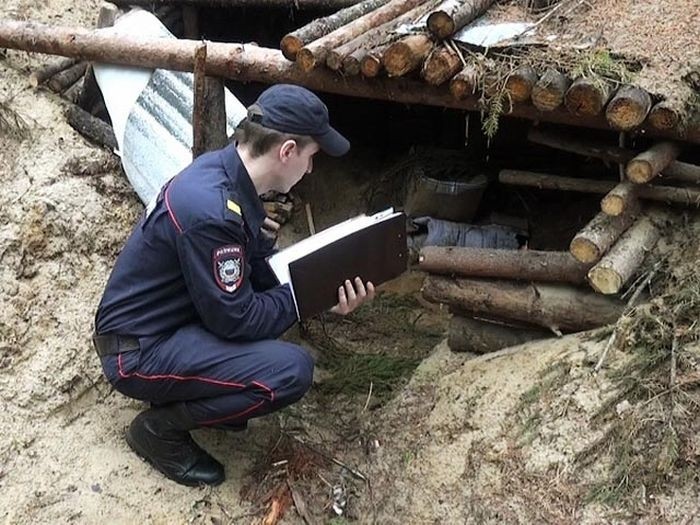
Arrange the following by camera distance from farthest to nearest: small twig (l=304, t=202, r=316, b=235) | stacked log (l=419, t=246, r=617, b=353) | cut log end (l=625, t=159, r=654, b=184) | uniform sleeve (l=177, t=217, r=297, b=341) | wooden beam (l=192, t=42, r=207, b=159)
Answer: small twig (l=304, t=202, r=316, b=235)
wooden beam (l=192, t=42, r=207, b=159)
stacked log (l=419, t=246, r=617, b=353)
cut log end (l=625, t=159, r=654, b=184)
uniform sleeve (l=177, t=217, r=297, b=341)

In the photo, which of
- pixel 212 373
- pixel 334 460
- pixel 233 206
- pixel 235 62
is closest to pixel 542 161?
pixel 235 62

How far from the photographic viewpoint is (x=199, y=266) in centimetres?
331

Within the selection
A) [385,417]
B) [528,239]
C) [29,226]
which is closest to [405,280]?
[528,239]

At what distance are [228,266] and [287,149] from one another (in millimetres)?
552

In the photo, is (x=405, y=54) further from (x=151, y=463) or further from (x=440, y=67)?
(x=151, y=463)

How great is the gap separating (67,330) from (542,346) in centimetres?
255

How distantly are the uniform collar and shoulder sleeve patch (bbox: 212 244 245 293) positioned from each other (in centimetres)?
18

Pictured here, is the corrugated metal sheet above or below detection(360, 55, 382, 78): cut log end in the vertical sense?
Answer: below

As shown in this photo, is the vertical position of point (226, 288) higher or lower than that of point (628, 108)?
lower

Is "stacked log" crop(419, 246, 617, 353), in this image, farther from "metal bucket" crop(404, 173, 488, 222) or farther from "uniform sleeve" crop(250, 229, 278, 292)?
"metal bucket" crop(404, 173, 488, 222)

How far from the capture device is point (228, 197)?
337 centimetres

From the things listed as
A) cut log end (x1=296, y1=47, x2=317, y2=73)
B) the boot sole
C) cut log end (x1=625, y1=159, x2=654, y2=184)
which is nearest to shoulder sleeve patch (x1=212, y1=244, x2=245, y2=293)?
the boot sole

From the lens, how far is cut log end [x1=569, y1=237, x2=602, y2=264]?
382 cm

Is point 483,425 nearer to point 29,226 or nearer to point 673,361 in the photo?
point 673,361
